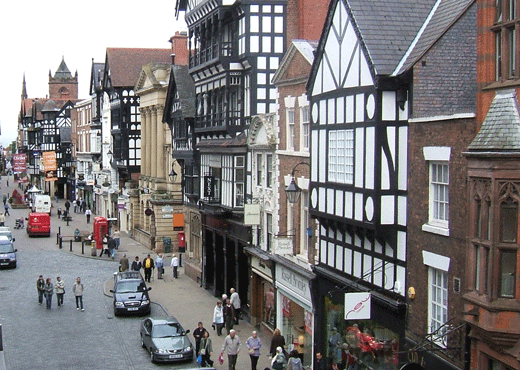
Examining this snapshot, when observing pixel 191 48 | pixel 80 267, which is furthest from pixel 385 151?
pixel 80 267

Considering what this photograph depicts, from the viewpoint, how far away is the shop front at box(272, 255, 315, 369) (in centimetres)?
2506

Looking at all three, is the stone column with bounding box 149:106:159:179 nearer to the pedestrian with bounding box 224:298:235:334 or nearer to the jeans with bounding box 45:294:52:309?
the jeans with bounding box 45:294:52:309

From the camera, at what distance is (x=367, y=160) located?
62.4ft

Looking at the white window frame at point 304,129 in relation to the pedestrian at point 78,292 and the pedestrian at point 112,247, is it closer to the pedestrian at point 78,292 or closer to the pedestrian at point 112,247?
the pedestrian at point 78,292

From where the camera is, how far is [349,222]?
20.0m

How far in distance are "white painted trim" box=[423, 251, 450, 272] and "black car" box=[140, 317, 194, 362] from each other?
36.3 ft

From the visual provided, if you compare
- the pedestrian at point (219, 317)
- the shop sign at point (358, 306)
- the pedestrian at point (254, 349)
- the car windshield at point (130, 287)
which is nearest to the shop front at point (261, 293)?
the pedestrian at point (219, 317)

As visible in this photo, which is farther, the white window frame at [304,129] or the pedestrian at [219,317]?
the pedestrian at [219,317]

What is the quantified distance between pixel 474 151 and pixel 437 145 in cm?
230

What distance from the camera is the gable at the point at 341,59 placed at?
63.9ft

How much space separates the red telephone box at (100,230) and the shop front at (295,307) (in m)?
27.0

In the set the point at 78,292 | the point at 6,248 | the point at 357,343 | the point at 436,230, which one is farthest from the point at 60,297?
the point at 436,230

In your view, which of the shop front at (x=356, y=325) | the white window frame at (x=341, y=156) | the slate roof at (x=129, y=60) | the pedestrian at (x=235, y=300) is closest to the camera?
the shop front at (x=356, y=325)

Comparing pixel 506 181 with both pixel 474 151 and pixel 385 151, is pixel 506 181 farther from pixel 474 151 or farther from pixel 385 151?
pixel 385 151
